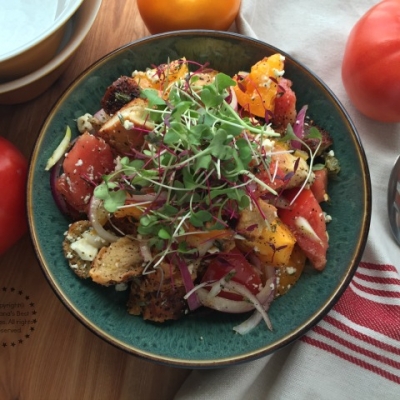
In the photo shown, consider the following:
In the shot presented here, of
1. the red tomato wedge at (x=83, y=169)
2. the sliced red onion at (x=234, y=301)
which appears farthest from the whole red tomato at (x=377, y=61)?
the red tomato wedge at (x=83, y=169)

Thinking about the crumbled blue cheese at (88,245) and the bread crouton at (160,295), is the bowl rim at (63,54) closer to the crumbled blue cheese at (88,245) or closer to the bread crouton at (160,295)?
the crumbled blue cheese at (88,245)

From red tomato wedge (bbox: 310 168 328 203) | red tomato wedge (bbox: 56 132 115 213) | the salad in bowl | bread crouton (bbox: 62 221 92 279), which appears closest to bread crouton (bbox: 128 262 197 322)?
the salad in bowl

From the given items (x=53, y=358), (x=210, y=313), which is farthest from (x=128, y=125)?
(x=53, y=358)

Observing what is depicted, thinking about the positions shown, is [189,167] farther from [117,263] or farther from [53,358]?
[53,358]

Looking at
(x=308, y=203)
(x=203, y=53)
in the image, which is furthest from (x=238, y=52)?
(x=308, y=203)

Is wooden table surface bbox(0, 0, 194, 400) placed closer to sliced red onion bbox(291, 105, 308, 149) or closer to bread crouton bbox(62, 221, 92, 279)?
bread crouton bbox(62, 221, 92, 279)

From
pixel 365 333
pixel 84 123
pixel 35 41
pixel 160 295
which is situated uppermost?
pixel 35 41
